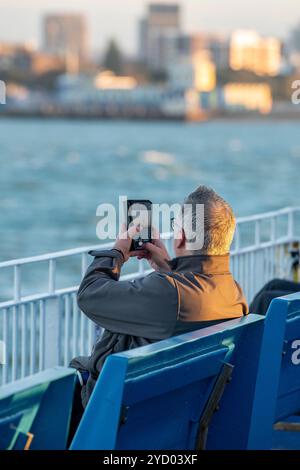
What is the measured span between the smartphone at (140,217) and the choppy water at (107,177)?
27.6 m

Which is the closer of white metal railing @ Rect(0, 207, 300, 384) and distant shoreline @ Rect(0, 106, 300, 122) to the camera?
white metal railing @ Rect(0, 207, 300, 384)

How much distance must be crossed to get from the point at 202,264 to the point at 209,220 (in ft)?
0.53

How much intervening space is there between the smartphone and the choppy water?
27.6 m

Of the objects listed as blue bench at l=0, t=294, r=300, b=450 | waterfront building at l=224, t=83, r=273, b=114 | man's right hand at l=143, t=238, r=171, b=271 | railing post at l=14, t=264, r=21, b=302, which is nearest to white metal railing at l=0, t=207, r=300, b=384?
railing post at l=14, t=264, r=21, b=302

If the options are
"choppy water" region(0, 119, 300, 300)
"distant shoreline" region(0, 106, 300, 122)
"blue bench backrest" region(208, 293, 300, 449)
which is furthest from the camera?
"distant shoreline" region(0, 106, 300, 122)

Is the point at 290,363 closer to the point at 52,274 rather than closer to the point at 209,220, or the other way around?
the point at 209,220

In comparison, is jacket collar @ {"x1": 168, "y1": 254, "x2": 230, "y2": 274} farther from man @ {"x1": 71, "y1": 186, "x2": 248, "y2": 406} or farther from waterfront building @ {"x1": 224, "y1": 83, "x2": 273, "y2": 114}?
waterfront building @ {"x1": 224, "y1": 83, "x2": 273, "y2": 114}

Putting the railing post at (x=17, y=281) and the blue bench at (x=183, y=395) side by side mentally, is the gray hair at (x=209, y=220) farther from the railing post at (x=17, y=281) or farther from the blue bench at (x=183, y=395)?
the railing post at (x=17, y=281)

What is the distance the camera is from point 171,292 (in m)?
3.21

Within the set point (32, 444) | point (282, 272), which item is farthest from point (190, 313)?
point (282, 272)

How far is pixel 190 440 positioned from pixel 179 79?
627 feet

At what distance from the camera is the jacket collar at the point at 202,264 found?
3336 millimetres

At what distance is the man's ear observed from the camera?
10.9 ft

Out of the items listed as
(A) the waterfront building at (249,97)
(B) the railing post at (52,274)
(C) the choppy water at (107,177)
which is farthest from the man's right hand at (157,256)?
(A) the waterfront building at (249,97)
